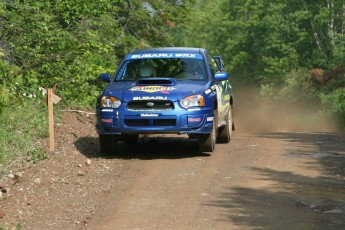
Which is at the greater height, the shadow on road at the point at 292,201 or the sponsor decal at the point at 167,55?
the sponsor decal at the point at 167,55

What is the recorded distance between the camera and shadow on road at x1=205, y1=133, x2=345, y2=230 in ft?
30.3

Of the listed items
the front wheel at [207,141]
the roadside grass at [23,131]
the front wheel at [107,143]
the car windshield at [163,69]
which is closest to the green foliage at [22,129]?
the roadside grass at [23,131]

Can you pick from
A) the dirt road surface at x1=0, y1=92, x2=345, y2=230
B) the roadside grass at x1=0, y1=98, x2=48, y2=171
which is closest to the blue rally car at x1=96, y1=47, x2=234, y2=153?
the dirt road surface at x1=0, y1=92, x2=345, y2=230

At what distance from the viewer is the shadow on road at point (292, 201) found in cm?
924

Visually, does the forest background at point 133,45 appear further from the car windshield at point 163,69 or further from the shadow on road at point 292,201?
the shadow on road at point 292,201

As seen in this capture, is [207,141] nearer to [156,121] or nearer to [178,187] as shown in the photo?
[156,121]

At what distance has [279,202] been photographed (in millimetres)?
10336

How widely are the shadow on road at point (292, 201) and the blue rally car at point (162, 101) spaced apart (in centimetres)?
157

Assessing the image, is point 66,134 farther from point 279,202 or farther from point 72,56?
point 279,202

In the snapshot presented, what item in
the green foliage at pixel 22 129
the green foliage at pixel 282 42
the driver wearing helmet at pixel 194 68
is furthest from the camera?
the green foliage at pixel 282 42

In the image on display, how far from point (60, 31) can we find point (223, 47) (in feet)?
211

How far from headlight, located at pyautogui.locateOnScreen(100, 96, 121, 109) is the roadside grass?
124cm

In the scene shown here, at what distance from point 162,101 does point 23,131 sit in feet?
8.96

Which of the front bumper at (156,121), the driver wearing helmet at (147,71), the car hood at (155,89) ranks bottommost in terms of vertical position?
the front bumper at (156,121)
